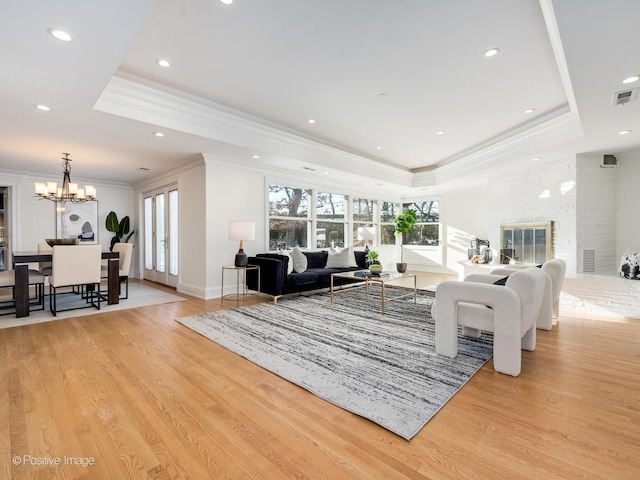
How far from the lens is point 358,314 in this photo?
423 cm

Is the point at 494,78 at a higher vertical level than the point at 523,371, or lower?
higher

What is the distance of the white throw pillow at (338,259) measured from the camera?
6.24 m

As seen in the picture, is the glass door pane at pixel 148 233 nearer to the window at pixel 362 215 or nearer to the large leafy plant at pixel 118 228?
the large leafy plant at pixel 118 228

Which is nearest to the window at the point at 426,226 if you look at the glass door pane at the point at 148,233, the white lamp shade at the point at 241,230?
the white lamp shade at the point at 241,230

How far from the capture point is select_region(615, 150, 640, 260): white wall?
5086 mm

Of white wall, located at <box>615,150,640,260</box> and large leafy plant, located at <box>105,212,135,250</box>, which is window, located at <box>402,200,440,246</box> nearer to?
white wall, located at <box>615,150,640,260</box>

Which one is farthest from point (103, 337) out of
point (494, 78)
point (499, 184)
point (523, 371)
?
point (499, 184)

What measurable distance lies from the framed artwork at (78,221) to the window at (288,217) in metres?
4.44

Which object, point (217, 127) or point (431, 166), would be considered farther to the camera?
point (431, 166)

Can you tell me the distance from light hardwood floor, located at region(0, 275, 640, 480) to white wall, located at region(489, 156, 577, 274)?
296 cm

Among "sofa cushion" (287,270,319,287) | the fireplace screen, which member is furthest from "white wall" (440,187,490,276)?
"sofa cushion" (287,270,319,287)

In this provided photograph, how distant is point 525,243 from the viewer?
19.6 ft

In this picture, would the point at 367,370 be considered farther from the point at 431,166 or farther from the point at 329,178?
the point at 431,166

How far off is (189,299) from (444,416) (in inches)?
173
